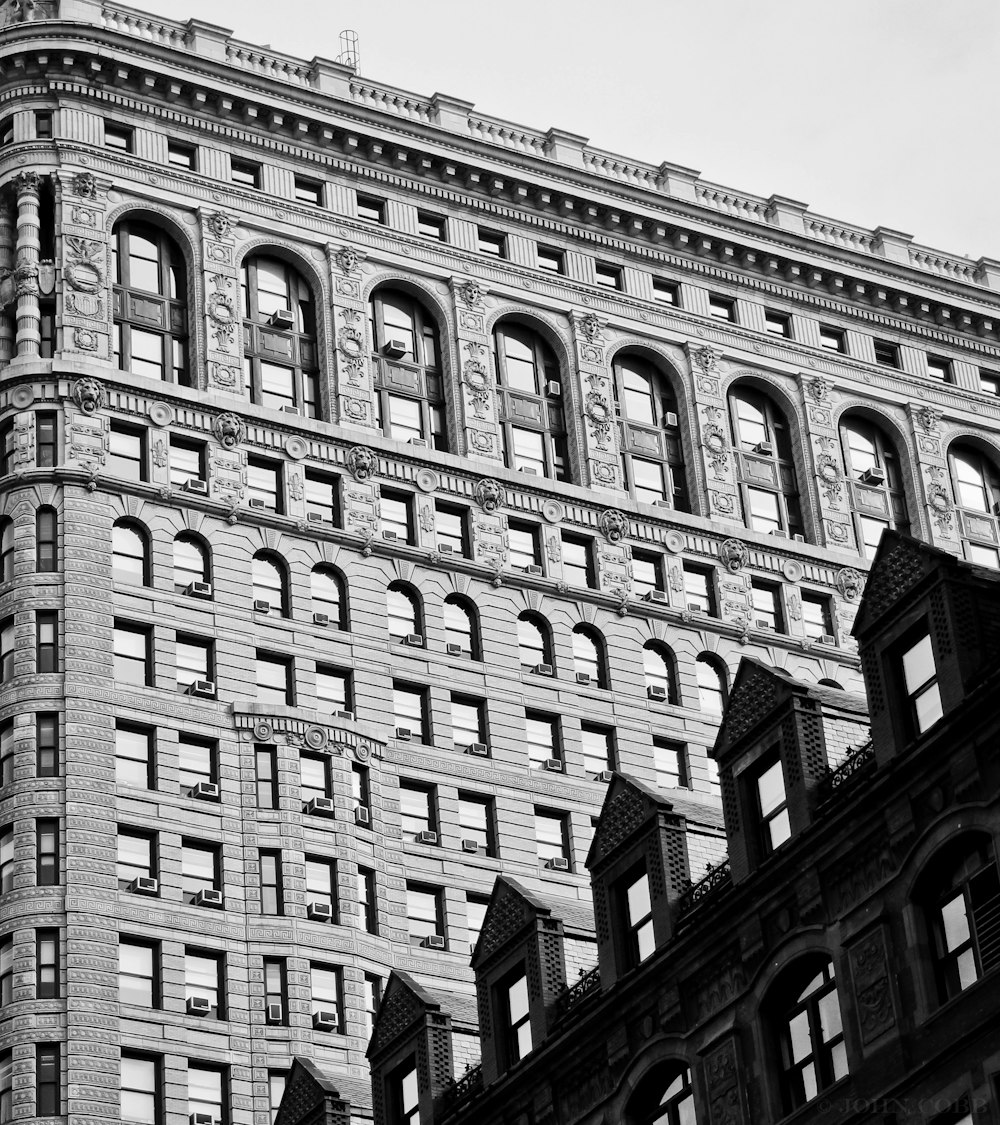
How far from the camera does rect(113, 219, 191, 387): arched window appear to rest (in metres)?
97.9

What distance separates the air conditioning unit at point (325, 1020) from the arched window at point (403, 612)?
578 inches

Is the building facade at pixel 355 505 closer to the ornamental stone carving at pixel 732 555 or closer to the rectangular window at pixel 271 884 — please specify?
the rectangular window at pixel 271 884

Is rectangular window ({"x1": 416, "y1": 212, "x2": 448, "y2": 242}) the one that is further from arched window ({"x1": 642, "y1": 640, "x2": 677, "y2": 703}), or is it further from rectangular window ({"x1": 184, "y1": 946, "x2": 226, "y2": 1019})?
rectangular window ({"x1": 184, "y1": 946, "x2": 226, "y2": 1019})

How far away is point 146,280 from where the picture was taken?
328 feet

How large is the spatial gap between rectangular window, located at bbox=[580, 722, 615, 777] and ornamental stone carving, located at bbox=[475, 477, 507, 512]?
792 centimetres

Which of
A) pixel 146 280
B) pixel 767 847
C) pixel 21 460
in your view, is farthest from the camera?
pixel 146 280

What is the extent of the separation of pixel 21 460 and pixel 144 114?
15.0 m

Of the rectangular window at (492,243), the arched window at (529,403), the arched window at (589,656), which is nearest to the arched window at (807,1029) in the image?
the arched window at (589,656)

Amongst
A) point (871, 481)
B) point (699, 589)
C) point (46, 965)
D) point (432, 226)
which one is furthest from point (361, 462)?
point (46, 965)

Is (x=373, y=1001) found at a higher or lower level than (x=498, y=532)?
lower

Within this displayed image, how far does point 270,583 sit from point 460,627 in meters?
6.61

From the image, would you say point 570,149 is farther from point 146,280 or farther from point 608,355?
point 146,280

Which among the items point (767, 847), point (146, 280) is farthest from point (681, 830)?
point (146, 280)

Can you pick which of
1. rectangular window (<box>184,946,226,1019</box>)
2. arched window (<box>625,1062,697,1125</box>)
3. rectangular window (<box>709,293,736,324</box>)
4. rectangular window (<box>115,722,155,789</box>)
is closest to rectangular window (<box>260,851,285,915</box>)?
rectangular window (<box>184,946,226,1019</box>)
